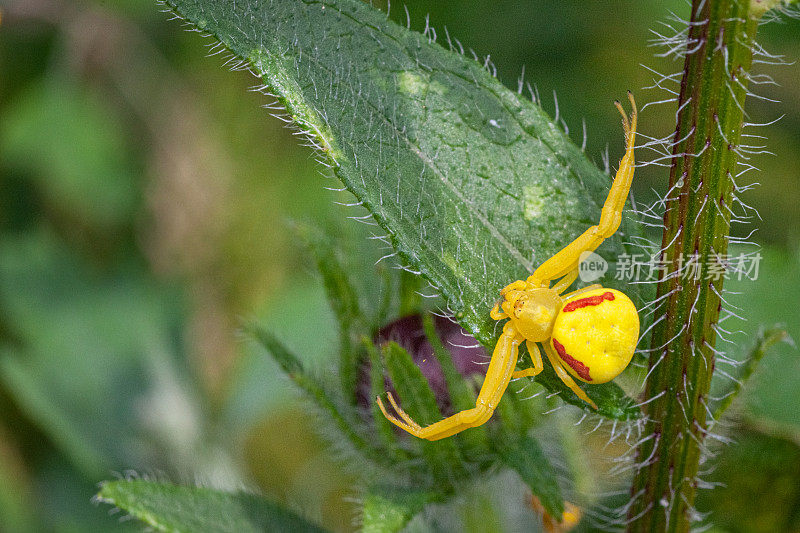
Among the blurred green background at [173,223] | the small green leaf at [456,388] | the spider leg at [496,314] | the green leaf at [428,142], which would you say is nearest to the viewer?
the green leaf at [428,142]

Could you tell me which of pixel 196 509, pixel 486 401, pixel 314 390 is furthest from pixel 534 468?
pixel 196 509

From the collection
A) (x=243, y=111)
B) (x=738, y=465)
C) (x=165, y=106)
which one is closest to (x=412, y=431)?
(x=738, y=465)

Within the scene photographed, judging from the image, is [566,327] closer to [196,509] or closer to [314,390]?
[314,390]

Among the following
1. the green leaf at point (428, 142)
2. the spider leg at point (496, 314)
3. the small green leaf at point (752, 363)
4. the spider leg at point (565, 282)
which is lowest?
the small green leaf at point (752, 363)

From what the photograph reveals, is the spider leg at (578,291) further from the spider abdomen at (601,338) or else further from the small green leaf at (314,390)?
the small green leaf at (314,390)

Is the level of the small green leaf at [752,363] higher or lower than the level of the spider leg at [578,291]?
lower

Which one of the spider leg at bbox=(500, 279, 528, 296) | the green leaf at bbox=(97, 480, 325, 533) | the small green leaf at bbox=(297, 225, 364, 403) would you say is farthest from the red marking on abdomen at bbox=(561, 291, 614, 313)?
the green leaf at bbox=(97, 480, 325, 533)

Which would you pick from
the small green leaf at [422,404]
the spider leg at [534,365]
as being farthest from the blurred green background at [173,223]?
the spider leg at [534,365]
